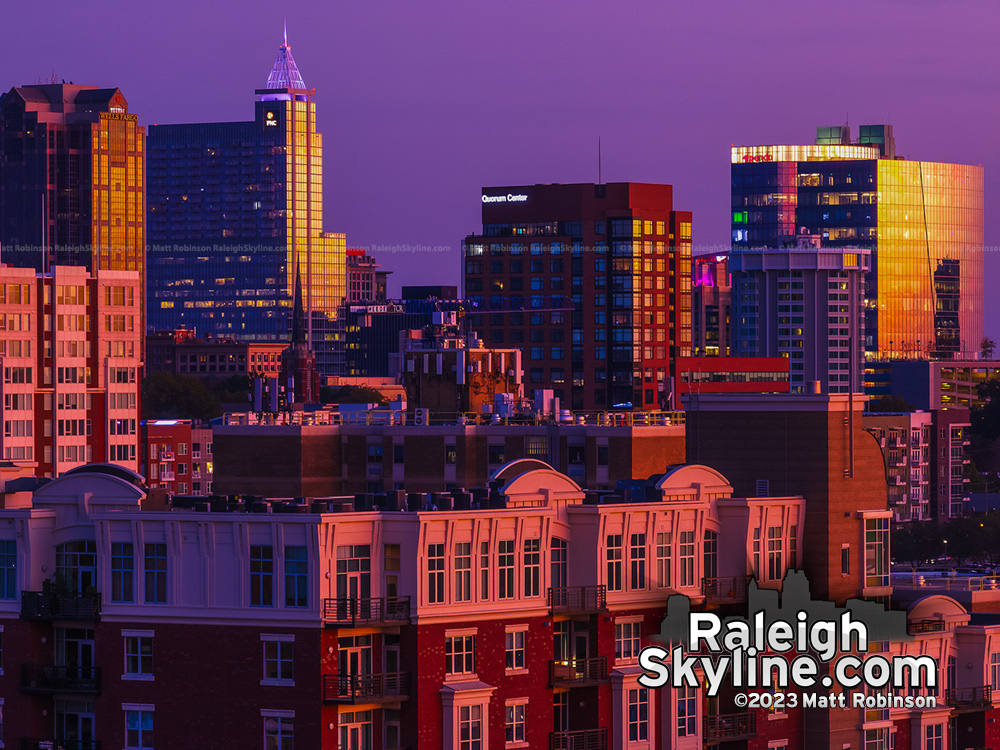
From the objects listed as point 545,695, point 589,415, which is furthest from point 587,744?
point 589,415

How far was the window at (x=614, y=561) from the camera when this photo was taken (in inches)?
3915

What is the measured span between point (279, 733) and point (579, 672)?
13.9 metres

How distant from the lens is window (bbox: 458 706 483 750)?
299 ft

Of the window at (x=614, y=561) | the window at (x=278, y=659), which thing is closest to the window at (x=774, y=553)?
the window at (x=614, y=561)

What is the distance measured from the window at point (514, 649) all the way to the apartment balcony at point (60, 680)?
15038mm

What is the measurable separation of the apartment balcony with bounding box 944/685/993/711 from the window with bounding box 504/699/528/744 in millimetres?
25010

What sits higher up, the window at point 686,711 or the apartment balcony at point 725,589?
the apartment balcony at point 725,589

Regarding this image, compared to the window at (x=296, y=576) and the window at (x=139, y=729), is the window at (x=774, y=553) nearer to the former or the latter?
the window at (x=296, y=576)


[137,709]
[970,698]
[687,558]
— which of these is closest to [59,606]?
[137,709]

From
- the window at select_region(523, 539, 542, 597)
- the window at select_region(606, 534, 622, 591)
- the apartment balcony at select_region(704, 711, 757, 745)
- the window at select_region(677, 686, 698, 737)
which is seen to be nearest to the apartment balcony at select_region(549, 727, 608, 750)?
the window at select_region(677, 686, 698, 737)

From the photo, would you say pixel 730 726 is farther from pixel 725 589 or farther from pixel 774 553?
pixel 774 553

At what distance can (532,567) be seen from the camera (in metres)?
96.5

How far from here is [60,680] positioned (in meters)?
93.2

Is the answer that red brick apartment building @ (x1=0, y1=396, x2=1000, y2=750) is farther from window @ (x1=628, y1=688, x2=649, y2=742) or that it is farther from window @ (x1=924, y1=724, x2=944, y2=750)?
window @ (x1=924, y1=724, x2=944, y2=750)
